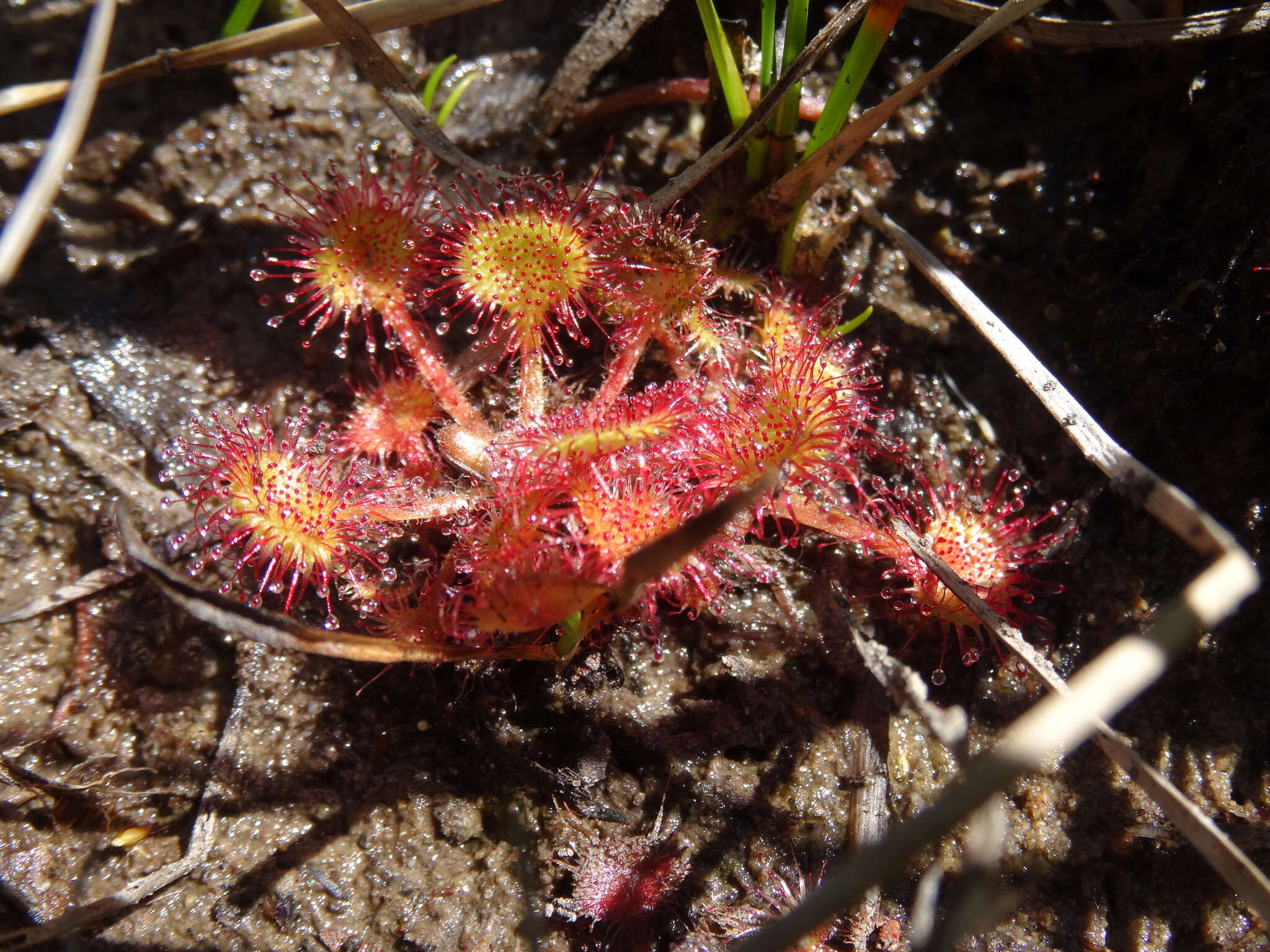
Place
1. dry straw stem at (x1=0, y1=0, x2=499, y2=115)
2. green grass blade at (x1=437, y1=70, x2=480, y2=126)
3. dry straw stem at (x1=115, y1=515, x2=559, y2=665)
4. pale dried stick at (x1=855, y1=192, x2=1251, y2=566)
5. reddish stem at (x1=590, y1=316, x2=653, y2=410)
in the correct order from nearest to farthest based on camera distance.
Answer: pale dried stick at (x1=855, y1=192, x2=1251, y2=566), dry straw stem at (x1=115, y1=515, x2=559, y2=665), reddish stem at (x1=590, y1=316, x2=653, y2=410), dry straw stem at (x1=0, y1=0, x2=499, y2=115), green grass blade at (x1=437, y1=70, x2=480, y2=126)

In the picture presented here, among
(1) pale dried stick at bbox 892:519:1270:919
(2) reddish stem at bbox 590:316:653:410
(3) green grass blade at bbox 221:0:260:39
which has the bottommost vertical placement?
(1) pale dried stick at bbox 892:519:1270:919

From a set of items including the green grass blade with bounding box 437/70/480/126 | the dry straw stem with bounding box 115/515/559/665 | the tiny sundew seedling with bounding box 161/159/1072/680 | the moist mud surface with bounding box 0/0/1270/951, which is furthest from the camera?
the green grass blade with bounding box 437/70/480/126

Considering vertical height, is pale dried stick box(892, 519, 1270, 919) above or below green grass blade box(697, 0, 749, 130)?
below

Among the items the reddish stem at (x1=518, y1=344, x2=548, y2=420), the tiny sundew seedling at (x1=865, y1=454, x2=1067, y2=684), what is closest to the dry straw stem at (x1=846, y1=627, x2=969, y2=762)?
the tiny sundew seedling at (x1=865, y1=454, x2=1067, y2=684)

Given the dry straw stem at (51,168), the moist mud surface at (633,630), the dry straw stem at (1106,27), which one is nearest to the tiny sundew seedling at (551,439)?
the moist mud surface at (633,630)

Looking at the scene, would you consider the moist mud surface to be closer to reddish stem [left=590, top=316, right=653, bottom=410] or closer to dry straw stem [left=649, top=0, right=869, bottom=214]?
dry straw stem [left=649, top=0, right=869, bottom=214]

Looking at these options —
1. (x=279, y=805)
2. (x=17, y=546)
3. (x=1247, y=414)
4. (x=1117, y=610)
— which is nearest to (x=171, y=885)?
(x=279, y=805)

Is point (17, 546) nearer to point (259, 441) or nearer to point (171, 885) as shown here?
point (259, 441)
